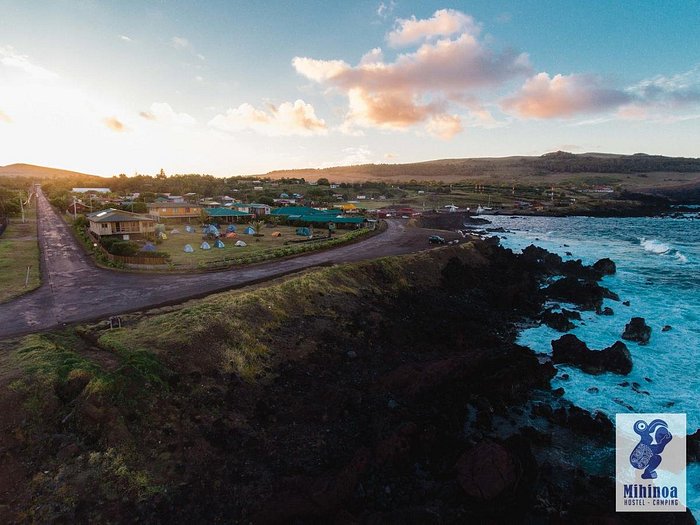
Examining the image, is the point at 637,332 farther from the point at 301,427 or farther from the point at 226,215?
the point at 226,215

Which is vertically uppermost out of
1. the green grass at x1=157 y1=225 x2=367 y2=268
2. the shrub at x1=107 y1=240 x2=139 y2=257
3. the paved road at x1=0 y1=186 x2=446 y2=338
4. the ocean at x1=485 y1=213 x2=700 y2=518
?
the shrub at x1=107 y1=240 x2=139 y2=257

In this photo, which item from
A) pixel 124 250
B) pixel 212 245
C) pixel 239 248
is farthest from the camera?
pixel 212 245

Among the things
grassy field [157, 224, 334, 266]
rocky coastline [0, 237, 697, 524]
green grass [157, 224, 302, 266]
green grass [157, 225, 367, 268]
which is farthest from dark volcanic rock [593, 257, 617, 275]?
green grass [157, 224, 302, 266]

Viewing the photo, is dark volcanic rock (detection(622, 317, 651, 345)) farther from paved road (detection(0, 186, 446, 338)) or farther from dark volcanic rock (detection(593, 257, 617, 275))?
paved road (detection(0, 186, 446, 338))

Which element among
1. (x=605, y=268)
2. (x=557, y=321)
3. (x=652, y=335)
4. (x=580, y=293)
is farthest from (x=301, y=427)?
(x=605, y=268)

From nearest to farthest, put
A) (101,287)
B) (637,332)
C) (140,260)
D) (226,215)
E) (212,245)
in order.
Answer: (637,332) → (101,287) → (140,260) → (212,245) → (226,215)

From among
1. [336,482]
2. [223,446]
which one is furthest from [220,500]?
[336,482]
